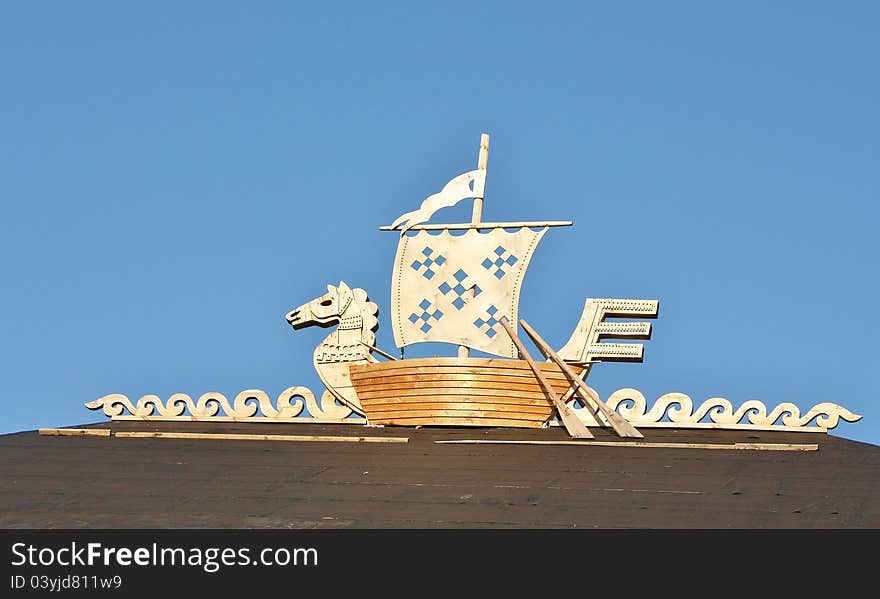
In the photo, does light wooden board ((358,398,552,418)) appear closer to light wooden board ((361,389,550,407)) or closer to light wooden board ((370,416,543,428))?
light wooden board ((361,389,550,407))

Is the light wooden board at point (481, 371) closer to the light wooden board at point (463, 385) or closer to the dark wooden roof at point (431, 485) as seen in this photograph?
the light wooden board at point (463, 385)

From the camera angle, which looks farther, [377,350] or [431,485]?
[377,350]

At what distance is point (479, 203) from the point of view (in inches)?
810

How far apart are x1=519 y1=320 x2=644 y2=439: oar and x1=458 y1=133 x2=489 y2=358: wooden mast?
1.16m

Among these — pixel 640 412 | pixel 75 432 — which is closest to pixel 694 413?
pixel 640 412

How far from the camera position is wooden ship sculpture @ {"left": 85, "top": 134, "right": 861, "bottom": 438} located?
18344 mm

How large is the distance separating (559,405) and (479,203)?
155 inches

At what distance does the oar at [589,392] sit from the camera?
17406mm

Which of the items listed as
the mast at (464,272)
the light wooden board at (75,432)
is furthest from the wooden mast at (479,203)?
the light wooden board at (75,432)

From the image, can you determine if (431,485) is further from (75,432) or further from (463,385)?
(75,432)

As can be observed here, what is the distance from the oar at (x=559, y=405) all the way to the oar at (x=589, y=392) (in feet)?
0.74
